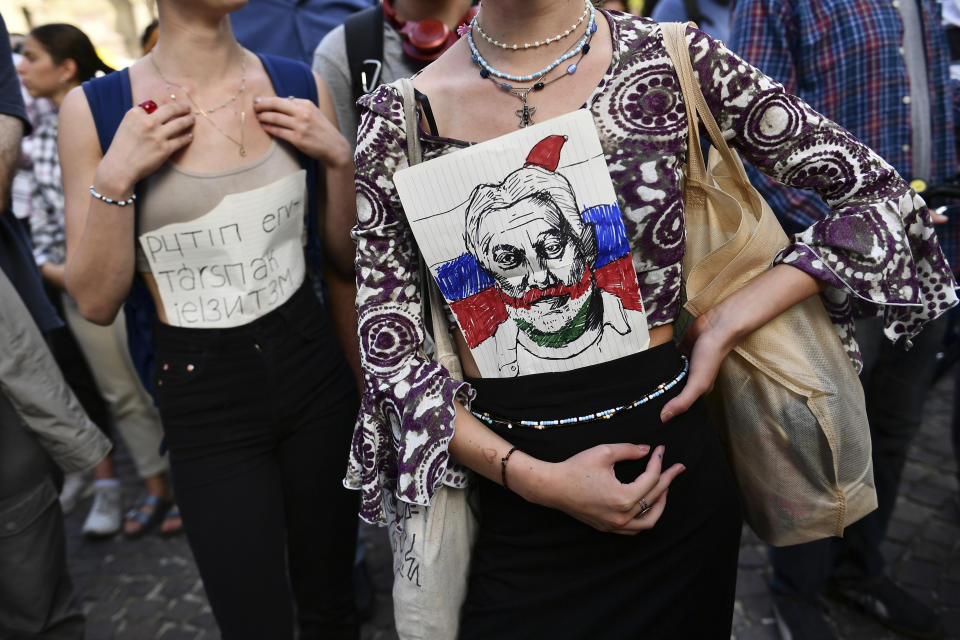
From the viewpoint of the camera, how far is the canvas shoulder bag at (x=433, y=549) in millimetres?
1521

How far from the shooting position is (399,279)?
1.54 m

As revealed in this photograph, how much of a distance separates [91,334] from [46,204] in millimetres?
724

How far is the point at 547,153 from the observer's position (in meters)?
1.43

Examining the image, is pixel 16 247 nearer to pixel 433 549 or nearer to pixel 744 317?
pixel 433 549

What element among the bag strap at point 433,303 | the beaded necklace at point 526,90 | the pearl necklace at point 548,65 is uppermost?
the pearl necklace at point 548,65

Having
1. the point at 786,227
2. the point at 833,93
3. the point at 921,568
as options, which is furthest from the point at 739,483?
the point at 921,568

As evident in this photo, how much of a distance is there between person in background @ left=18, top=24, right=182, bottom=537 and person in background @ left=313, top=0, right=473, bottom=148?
2.26 meters

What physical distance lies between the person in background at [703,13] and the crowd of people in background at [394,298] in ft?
3.01

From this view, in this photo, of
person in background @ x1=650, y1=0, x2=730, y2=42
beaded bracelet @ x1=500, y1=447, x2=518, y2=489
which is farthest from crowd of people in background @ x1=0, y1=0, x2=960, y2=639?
person in background @ x1=650, y1=0, x2=730, y2=42

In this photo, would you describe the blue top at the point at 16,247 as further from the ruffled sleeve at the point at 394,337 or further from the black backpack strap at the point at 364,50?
the ruffled sleeve at the point at 394,337

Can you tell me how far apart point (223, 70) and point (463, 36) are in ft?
2.60

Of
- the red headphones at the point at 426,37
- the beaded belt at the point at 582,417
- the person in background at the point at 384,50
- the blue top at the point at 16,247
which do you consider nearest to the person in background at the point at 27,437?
the blue top at the point at 16,247

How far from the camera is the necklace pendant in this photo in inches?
59.1

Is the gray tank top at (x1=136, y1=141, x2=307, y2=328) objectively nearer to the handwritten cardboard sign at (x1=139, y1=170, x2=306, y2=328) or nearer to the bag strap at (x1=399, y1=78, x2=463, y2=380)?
the handwritten cardboard sign at (x1=139, y1=170, x2=306, y2=328)
